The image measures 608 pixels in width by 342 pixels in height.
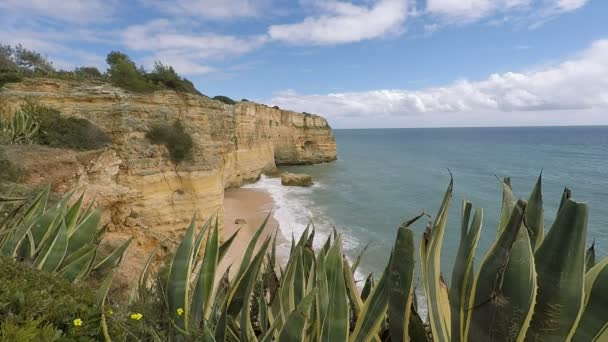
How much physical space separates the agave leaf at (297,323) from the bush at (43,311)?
93 centimetres

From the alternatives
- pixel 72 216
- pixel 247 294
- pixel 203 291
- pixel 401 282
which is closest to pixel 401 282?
pixel 401 282

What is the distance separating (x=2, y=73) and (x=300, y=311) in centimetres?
1317

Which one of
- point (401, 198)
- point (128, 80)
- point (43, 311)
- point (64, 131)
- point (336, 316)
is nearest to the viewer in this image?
point (336, 316)

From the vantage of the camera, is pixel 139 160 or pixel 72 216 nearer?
pixel 72 216

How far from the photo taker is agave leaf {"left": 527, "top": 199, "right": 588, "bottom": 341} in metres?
0.84

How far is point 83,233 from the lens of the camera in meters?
2.99

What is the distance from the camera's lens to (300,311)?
120cm

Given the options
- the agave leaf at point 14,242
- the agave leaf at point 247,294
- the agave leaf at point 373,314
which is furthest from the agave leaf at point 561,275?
the agave leaf at point 14,242

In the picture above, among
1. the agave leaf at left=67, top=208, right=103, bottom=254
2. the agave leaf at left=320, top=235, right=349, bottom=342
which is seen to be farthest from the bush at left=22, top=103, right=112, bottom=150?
the agave leaf at left=320, top=235, right=349, bottom=342

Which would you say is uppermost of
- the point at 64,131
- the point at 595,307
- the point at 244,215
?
the point at 64,131

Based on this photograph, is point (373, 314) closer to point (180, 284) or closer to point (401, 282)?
point (401, 282)

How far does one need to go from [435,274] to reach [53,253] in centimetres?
276

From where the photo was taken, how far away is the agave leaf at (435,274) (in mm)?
1160

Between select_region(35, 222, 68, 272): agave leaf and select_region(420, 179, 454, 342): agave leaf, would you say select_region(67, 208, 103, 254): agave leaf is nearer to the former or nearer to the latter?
select_region(35, 222, 68, 272): agave leaf
